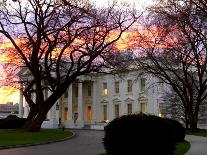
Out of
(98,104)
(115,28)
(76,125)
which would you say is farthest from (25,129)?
(98,104)

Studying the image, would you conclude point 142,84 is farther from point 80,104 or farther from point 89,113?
point 89,113

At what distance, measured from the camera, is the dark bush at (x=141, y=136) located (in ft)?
60.9

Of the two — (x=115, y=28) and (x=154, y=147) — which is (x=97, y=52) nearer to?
(x=115, y=28)

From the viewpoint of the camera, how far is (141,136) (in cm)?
1853

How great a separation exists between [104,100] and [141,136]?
7626cm

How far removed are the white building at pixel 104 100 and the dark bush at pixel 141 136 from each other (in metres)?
61.8

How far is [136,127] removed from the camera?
61.0 feet

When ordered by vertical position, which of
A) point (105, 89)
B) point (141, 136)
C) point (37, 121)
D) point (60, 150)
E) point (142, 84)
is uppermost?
point (142, 84)

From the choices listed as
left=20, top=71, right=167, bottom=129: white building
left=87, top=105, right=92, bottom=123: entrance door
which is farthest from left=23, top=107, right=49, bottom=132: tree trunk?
left=87, top=105, right=92, bottom=123: entrance door

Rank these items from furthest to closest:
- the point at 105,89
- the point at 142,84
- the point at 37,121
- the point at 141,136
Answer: the point at 105,89 < the point at 142,84 < the point at 37,121 < the point at 141,136

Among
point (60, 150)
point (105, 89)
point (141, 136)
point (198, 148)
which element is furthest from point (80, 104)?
point (141, 136)

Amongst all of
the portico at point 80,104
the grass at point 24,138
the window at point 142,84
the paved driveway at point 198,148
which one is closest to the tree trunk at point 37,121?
the grass at point 24,138

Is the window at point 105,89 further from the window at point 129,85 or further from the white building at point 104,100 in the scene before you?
the window at point 129,85

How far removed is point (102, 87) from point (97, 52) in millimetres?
48046
